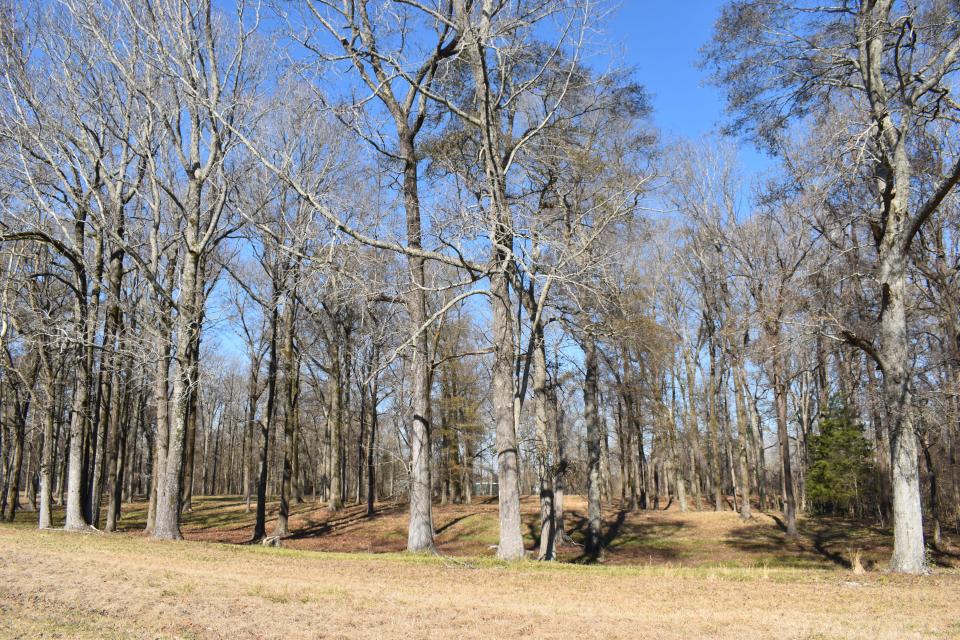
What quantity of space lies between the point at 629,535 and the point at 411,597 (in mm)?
18041

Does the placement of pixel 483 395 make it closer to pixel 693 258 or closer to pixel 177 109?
pixel 693 258

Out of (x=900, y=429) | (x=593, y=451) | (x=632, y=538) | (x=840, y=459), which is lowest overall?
(x=632, y=538)

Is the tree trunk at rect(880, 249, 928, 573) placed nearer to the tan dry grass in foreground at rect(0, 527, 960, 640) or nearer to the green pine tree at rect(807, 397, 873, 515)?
the tan dry grass in foreground at rect(0, 527, 960, 640)

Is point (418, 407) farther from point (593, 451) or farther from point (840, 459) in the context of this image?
point (840, 459)

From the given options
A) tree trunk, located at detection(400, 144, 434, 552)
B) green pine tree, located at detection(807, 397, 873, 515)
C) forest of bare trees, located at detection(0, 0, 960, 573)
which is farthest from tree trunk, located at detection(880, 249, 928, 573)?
green pine tree, located at detection(807, 397, 873, 515)

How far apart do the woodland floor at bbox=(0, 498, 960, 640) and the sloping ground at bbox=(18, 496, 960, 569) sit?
26.7 ft

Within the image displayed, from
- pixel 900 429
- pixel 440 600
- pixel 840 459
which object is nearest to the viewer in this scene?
pixel 440 600

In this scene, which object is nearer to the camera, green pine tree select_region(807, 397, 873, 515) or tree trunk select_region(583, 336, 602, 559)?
tree trunk select_region(583, 336, 602, 559)

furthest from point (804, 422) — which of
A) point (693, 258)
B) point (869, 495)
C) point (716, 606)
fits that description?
point (716, 606)

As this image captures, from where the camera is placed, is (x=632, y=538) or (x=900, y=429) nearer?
(x=900, y=429)

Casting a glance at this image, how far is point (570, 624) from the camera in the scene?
570cm

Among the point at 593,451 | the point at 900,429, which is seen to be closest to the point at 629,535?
the point at 593,451

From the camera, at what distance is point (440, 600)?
673 centimetres

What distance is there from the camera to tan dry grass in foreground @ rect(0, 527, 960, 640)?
5434mm
